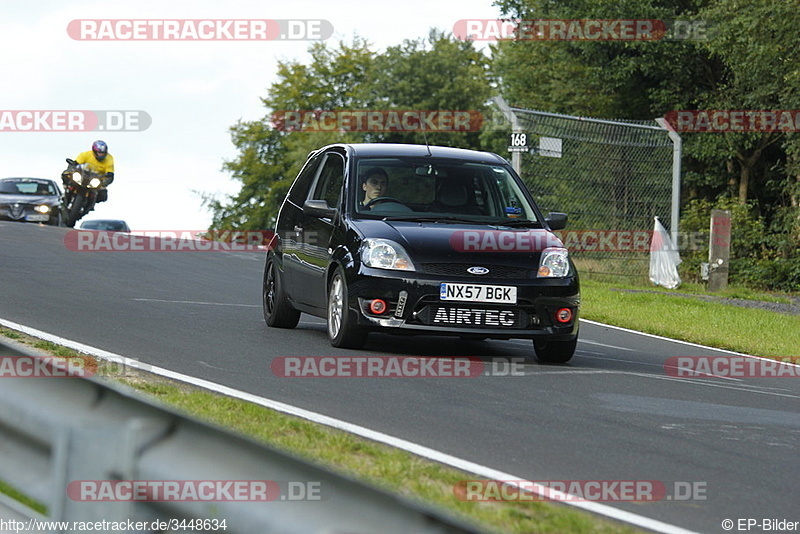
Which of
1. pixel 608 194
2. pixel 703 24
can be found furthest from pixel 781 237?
pixel 608 194

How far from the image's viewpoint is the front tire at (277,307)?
1241 centimetres

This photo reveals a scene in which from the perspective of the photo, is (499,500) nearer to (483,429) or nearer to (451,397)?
(483,429)

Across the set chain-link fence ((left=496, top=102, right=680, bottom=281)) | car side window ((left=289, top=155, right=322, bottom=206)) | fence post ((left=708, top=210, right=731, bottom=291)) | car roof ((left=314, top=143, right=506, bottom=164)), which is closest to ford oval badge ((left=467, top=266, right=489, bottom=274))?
car roof ((left=314, top=143, right=506, bottom=164))

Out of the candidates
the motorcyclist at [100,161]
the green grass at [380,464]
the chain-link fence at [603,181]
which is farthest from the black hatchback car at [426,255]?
the motorcyclist at [100,161]

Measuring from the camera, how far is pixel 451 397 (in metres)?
8.45

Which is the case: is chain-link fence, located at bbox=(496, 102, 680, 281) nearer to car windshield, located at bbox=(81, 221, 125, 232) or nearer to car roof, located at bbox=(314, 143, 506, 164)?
car roof, located at bbox=(314, 143, 506, 164)

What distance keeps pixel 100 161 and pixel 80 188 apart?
1011mm

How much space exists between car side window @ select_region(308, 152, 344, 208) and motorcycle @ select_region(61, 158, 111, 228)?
1931 centimetres

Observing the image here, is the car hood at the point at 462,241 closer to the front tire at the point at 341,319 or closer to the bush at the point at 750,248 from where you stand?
the front tire at the point at 341,319

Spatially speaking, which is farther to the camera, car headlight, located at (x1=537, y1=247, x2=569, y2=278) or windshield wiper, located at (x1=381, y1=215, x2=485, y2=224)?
windshield wiper, located at (x1=381, y1=215, x2=485, y2=224)

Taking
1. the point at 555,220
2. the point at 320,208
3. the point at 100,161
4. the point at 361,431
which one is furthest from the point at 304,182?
the point at 100,161

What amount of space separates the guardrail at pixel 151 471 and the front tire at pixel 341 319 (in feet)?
21.1

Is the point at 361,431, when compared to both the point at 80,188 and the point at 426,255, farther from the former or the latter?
the point at 80,188

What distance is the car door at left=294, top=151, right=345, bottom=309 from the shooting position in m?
11.3
